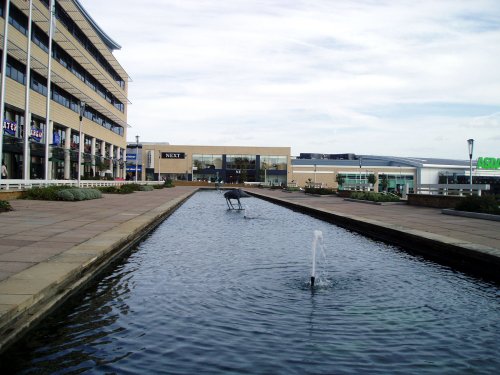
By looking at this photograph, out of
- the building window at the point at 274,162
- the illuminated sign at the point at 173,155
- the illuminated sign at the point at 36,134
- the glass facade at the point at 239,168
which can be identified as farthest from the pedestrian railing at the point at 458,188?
the illuminated sign at the point at 173,155

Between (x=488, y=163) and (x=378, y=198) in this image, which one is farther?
(x=488, y=163)

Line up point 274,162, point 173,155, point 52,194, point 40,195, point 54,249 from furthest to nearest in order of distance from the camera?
1. point 274,162
2. point 173,155
3. point 52,194
4. point 40,195
5. point 54,249

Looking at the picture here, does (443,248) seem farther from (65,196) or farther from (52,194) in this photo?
(52,194)

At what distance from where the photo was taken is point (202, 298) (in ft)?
22.1

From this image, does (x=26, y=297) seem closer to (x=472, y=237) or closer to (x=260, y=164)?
(x=472, y=237)

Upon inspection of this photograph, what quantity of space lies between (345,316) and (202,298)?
1919 millimetres

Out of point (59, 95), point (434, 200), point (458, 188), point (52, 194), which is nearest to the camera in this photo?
point (52, 194)

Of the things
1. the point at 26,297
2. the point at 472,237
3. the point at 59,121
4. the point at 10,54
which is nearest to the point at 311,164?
the point at 59,121

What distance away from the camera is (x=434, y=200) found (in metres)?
25.7

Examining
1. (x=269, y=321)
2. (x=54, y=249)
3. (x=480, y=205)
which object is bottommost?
(x=269, y=321)

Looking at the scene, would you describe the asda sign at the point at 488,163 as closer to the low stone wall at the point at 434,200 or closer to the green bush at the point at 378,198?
the green bush at the point at 378,198

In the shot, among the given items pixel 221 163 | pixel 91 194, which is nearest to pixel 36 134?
pixel 91 194

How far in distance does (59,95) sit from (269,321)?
49.2 meters

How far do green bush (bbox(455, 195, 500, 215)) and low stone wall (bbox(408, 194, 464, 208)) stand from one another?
96.8 inches
